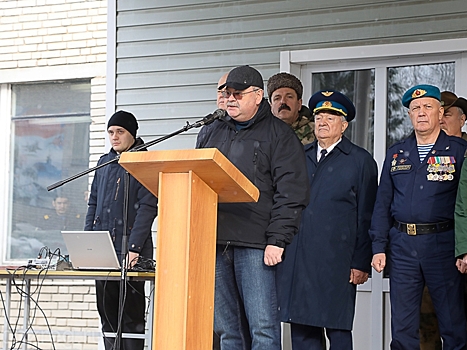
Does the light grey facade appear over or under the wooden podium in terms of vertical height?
over

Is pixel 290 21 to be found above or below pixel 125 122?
above

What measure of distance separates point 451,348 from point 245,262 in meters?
1.26

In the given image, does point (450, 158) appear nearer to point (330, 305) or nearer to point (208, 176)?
point (330, 305)

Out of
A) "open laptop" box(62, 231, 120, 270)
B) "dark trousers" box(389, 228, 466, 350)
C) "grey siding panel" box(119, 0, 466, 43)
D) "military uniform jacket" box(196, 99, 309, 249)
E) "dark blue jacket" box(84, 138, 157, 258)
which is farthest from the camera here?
"grey siding panel" box(119, 0, 466, 43)

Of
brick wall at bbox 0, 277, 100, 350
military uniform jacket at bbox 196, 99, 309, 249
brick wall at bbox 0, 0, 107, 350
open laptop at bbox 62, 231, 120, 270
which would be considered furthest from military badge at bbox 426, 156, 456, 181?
brick wall at bbox 0, 277, 100, 350

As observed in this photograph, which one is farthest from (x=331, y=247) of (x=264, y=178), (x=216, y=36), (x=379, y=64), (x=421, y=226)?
(x=216, y=36)

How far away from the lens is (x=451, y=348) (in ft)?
13.3

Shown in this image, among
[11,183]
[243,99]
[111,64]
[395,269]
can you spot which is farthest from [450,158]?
[11,183]

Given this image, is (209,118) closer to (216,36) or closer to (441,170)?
(441,170)

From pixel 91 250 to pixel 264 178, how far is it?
134cm

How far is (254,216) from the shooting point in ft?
11.4

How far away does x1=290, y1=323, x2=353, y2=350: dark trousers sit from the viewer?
4.25 m

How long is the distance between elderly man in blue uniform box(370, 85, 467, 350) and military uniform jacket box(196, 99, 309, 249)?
82 centimetres

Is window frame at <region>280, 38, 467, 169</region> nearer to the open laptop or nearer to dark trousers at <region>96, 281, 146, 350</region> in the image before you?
dark trousers at <region>96, 281, 146, 350</region>
